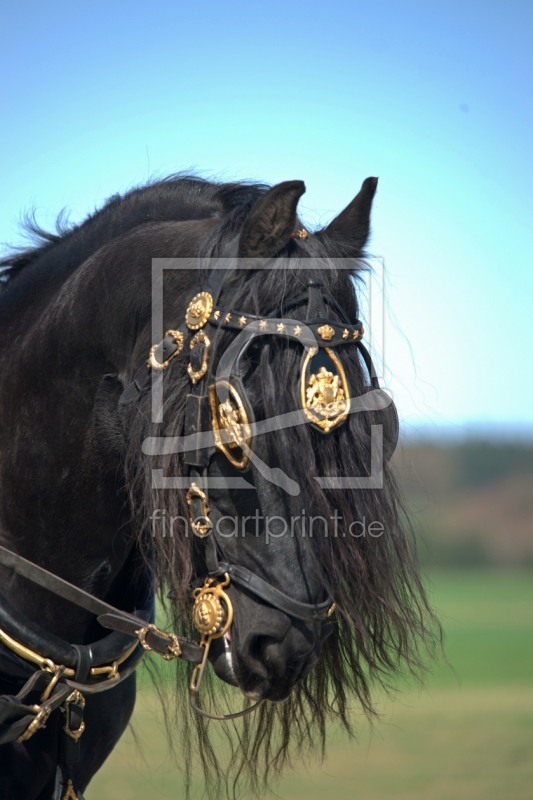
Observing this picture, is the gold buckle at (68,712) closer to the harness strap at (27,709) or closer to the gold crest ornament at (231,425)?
the harness strap at (27,709)

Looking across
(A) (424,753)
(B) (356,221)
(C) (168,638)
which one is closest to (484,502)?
(A) (424,753)

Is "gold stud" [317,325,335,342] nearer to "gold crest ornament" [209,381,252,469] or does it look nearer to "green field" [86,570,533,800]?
"gold crest ornament" [209,381,252,469]

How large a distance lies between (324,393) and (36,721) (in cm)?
99

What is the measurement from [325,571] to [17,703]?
0.76 metres

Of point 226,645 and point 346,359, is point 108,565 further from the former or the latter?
point 346,359

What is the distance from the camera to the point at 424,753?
7277 mm

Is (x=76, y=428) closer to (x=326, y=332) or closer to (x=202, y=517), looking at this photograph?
(x=202, y=517)

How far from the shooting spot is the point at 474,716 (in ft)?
29.6

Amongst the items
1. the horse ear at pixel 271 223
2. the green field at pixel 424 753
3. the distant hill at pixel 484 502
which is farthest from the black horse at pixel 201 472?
the distant hill at pixel 484 502

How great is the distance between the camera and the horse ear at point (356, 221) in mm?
1877

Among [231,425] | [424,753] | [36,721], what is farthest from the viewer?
[424,753]

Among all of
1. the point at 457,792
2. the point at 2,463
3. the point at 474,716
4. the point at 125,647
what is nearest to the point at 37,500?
the point at 2,463

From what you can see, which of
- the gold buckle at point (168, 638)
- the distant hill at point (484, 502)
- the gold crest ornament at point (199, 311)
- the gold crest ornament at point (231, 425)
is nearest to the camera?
the gold crest ornament at point (231, 425)

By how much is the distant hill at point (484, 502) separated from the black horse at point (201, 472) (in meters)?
21.3
